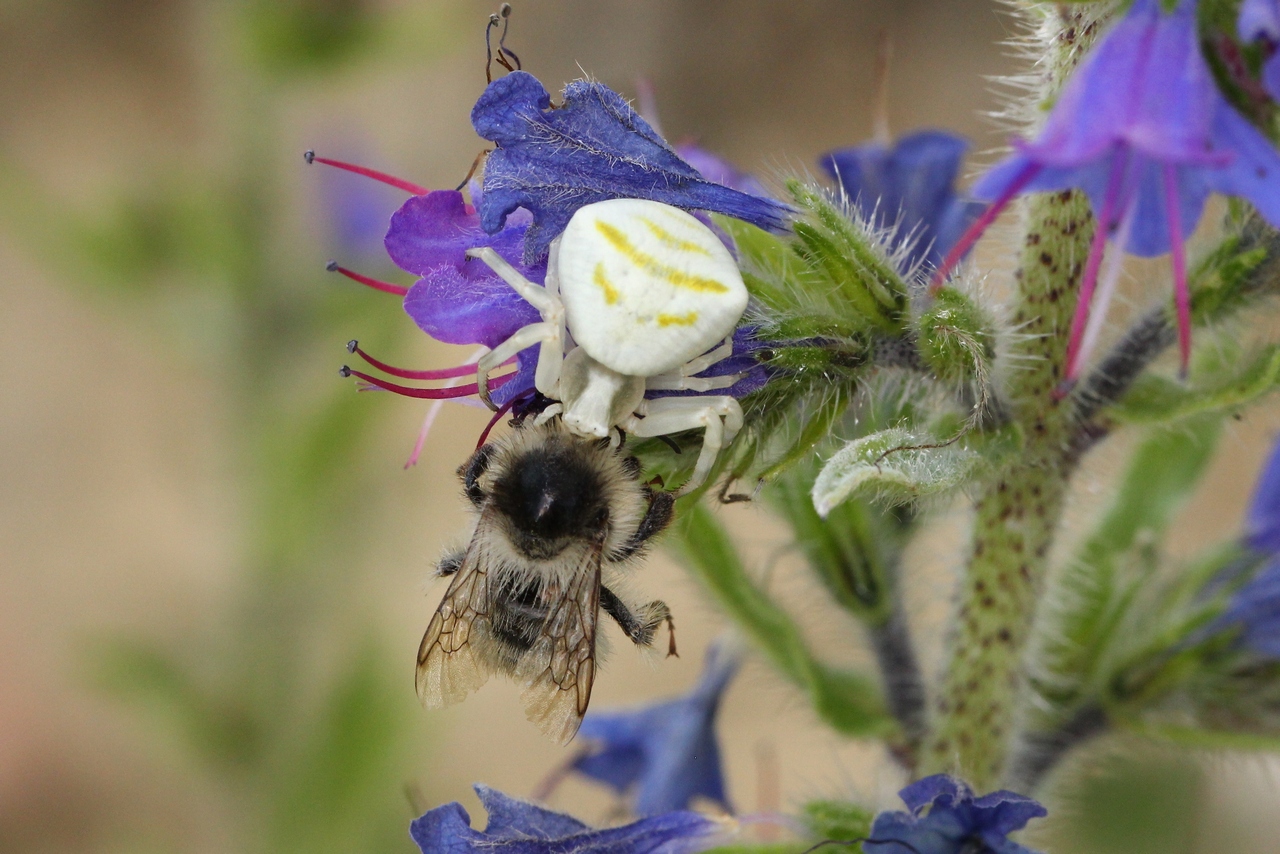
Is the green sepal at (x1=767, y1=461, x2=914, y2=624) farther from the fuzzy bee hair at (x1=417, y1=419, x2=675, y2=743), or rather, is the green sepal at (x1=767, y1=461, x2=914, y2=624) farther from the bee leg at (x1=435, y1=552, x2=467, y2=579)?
the bee leg at (x1=435, y1=552, x2=467, y2=579)

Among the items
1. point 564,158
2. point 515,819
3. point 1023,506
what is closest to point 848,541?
point 1023,506

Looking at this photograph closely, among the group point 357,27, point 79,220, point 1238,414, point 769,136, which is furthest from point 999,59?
point 1238,414

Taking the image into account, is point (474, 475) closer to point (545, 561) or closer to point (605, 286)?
point (545, 561)

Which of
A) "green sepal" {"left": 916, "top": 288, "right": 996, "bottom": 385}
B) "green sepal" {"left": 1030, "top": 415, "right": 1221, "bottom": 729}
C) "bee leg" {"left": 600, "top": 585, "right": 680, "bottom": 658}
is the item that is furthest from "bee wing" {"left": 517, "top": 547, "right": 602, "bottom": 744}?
"green sepal" {"left": 1030, "top": 415, "right": 1221, "bottom": 729}

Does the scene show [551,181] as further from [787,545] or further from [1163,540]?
[1163,540]

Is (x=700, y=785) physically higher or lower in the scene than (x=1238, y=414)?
lower
